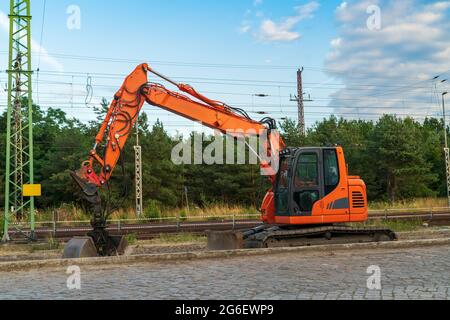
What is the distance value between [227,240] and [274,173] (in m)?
2.35

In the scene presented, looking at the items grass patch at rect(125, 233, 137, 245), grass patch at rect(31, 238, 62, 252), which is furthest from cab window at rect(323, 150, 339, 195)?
grass patch at rect(31, 238, 62, 252)

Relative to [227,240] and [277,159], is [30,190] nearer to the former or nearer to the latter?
[227,240]

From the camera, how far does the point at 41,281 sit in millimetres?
9906

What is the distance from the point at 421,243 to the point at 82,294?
999cm

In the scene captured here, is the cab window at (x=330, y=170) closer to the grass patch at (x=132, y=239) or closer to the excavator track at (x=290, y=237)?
the excavator track at (x=290, y=237)

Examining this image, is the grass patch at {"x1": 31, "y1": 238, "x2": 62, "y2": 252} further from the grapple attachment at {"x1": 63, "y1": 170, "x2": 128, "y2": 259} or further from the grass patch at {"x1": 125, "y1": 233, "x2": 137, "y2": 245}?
the grapple attachment at {"x1": 63, "y1": 170, "x2": 128, "y2": 259}

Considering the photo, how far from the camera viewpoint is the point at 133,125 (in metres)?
14.5

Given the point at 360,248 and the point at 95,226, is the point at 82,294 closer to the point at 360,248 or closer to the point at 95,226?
the point at 95,226

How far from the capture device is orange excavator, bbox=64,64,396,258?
547 inches

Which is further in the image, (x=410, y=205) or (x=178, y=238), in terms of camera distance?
(x=410, y=205)

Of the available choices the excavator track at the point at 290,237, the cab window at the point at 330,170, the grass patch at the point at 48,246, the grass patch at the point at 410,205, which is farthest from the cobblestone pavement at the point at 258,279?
the grass patch at the point at 410,205

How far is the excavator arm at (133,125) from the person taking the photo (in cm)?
1306

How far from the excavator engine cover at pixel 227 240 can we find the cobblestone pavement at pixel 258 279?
5.26 ft

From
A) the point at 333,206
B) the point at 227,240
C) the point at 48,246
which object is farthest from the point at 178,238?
the point at 333,206
